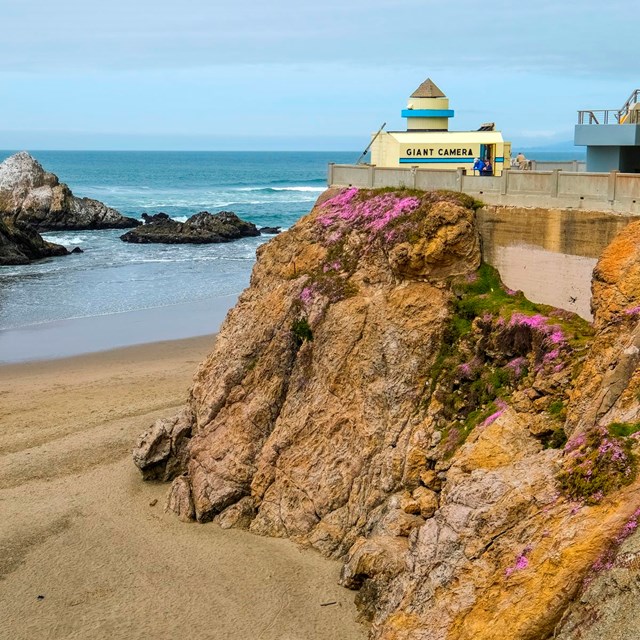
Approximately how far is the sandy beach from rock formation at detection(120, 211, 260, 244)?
131 ft

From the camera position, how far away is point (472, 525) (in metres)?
13.5

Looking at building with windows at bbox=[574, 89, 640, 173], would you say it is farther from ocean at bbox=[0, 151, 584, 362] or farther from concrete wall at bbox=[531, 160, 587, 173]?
ocean at bbox=[0, 151, 584, 362]

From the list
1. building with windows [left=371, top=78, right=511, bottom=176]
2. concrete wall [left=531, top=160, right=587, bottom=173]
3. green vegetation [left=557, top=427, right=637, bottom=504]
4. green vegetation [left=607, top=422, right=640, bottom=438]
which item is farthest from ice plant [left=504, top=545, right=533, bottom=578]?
concrete wall [left=531, top=160, right=587, bottom=173]

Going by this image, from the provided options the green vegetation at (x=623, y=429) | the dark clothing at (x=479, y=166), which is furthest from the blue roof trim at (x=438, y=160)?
the green vegetation at (x=623, y=429)

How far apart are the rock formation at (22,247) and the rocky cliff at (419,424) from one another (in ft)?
118

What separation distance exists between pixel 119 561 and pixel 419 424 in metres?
6.45

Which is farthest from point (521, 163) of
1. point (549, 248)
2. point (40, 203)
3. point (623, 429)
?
point (40, 203)

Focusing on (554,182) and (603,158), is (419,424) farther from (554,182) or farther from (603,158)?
(603,158)

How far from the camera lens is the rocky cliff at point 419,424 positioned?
1227cm

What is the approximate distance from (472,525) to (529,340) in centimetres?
454

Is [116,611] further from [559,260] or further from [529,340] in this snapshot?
[559,260]

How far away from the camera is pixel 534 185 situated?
18.5 m

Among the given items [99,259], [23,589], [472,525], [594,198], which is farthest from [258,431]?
[99,259]

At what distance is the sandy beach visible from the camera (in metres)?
15.8
